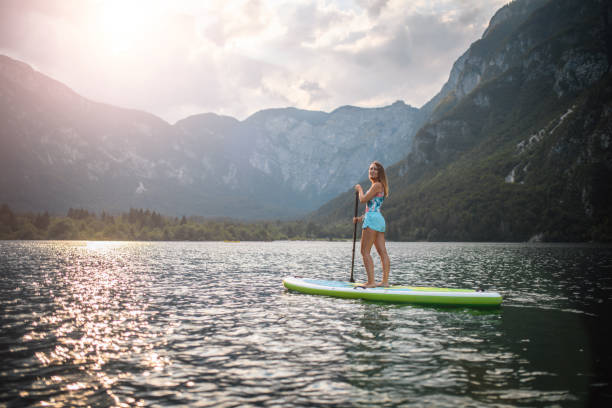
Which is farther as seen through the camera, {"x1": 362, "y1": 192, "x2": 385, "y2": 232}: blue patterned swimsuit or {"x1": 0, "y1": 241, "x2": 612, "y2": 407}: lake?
{"x1": 362, "y1": 192, "x2": 385, "y2": 232}: blue patterned swimsuit

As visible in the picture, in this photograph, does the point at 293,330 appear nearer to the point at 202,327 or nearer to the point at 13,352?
the point at 202,327

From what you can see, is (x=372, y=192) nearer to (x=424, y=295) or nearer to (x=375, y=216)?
(x=375, y=216)

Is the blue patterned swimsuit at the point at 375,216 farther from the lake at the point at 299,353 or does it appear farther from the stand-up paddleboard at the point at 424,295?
the lake at the point at 299,353

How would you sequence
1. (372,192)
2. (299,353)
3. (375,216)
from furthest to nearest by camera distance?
(375,216)
(372,192)
(299,353)

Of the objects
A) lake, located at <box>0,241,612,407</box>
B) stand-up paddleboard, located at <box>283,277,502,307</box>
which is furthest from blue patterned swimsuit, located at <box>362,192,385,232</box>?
lake, located at <box>0,241,612,407</box>

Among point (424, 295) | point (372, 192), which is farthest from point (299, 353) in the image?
point (424, 295)

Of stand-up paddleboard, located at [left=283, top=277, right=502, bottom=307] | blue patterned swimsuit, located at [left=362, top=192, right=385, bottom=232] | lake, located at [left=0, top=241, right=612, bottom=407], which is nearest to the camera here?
Result: lake, located at [left=0, top=241, right=612, bottom=407]

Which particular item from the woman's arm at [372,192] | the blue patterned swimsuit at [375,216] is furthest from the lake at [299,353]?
the woman's arm at [372,192]

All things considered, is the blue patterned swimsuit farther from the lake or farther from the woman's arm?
the lake

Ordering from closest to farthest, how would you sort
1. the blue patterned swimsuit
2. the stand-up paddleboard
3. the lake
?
1. the lake
2. the stand-up paddleboard
3. the blue patterned swimsuit

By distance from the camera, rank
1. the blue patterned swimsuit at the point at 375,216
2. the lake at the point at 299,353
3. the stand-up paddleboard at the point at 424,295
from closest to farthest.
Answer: the lake at the point at 299,353 < the stand-up paddleboard at the point at 424,295 < the blue patterned swimsuit at the point at 375,216

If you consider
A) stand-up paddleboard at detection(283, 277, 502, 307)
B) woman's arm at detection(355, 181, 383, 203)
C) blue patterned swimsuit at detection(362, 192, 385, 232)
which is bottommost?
stand-up paddleboard at detection(283, 277, 502, 307)

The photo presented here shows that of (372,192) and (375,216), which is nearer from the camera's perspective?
(372,192)

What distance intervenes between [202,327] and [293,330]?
305 centimetres
